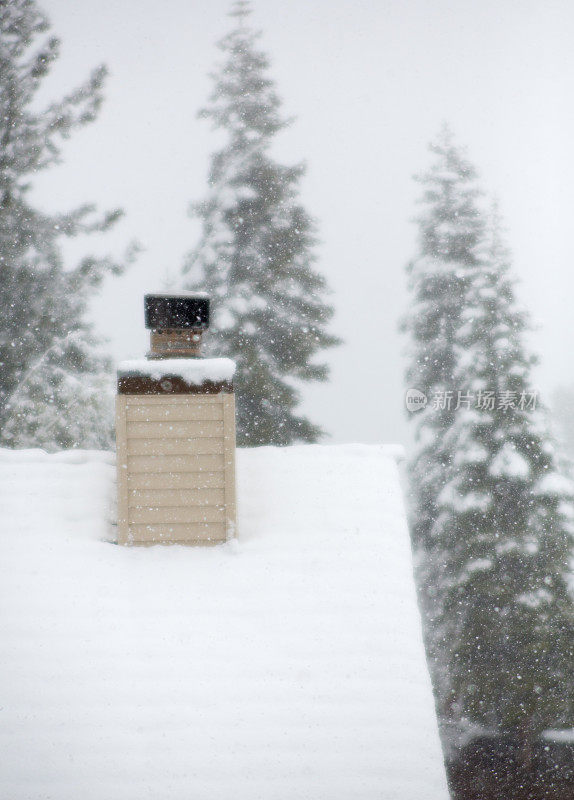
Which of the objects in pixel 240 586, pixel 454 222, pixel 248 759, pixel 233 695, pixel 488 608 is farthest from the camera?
pixel 454 222

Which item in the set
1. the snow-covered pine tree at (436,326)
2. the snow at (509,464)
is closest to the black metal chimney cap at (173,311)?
the snow at (509,464)

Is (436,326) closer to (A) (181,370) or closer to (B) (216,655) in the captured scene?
(A) (181,370)

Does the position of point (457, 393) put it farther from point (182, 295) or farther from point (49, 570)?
point (49, 570)

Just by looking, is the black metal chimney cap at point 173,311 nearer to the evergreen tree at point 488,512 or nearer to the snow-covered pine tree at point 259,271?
the snow-covered pine tree at point 259,271

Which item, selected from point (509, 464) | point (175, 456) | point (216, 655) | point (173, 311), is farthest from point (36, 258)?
point (216, 655)

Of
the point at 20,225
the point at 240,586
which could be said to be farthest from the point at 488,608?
the point at 20,225

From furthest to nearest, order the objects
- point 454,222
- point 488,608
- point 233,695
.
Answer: point 454,222, point 488,608, point 233,695

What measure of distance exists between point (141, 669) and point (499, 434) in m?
7.96

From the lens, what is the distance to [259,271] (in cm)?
1044

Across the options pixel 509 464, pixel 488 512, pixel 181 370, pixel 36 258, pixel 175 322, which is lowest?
pixel 488 512

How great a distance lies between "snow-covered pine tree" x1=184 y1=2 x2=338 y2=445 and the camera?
1030cm

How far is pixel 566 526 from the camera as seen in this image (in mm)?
9875

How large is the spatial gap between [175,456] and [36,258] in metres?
7.87

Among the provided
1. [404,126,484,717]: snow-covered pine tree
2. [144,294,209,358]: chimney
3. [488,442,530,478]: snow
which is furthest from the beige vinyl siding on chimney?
[404,126,484,717]: snow-covered pine tree
